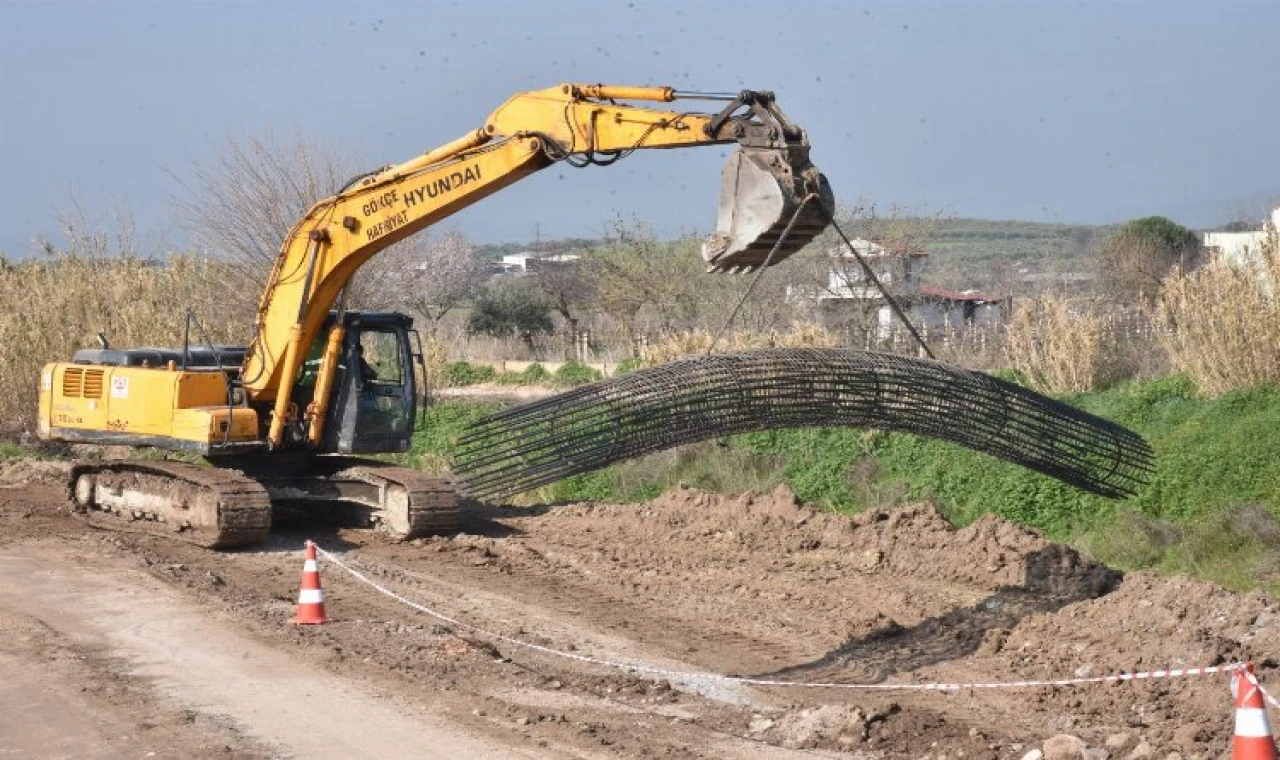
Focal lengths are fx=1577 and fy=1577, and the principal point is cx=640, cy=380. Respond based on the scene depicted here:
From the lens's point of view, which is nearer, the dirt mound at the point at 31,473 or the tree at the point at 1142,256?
the dirt mound at the point at 31,473

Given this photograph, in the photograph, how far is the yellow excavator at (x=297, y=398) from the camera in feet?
49.9

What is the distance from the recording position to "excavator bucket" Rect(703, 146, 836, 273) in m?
10.2

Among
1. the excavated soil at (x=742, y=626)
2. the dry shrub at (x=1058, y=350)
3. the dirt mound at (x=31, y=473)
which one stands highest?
the dry shrub at (x=1058, y=350)

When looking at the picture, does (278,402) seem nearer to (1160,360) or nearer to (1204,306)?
(1204,306)

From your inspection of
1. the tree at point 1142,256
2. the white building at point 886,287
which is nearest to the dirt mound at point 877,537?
the white building at point 886,287

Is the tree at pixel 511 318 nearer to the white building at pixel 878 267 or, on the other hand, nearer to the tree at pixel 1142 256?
the tree at pixel 1142 256

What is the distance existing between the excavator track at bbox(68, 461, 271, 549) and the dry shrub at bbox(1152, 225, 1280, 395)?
1129 centimetres

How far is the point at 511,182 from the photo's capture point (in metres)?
14.2

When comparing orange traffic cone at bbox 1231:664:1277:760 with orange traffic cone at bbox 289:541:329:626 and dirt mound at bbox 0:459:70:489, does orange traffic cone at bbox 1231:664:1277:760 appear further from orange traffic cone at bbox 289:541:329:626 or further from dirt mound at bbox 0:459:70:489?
dirt mound at bbox 0:459:70:489

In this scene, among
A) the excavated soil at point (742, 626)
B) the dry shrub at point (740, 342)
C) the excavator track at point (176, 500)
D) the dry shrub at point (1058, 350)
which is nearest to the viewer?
the excavated soil at point (742, 626)

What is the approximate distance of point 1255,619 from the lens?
10.5 meters

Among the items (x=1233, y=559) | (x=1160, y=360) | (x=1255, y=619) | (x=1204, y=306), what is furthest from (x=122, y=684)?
(x=1160, y=360)

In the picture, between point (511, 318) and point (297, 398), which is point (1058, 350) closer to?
point (297, 398)

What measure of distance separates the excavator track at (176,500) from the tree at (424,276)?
45.2ft
